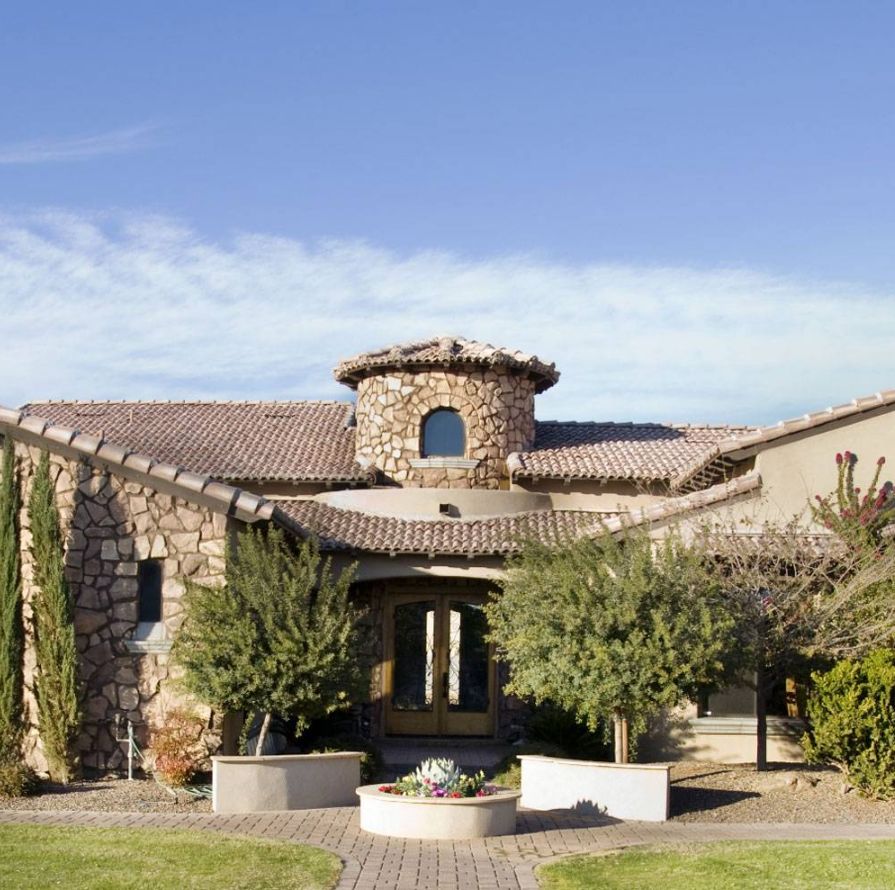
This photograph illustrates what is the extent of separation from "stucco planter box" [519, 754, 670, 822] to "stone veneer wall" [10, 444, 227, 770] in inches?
182

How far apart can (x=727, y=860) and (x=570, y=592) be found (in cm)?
442

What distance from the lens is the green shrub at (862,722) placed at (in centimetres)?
1730

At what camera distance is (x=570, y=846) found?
14555 millimetres

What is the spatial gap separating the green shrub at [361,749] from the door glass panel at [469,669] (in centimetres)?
410

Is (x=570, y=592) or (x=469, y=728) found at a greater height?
(x=570, y=592)

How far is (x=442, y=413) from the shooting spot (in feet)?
84.7

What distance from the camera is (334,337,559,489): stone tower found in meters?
25.5

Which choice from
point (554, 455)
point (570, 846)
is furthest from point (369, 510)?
point (570, 846)

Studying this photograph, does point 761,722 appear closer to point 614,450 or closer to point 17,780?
point 614,450

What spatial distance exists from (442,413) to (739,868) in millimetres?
13950

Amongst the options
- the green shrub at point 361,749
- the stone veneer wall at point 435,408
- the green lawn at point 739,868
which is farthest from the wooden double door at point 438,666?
the green lawn at point 739,868

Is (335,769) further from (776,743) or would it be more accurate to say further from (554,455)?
(554,455)

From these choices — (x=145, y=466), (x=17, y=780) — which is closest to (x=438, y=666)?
(x=145, y=466)

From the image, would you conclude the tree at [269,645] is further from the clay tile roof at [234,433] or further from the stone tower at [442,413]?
the stone tower at [442,413]
